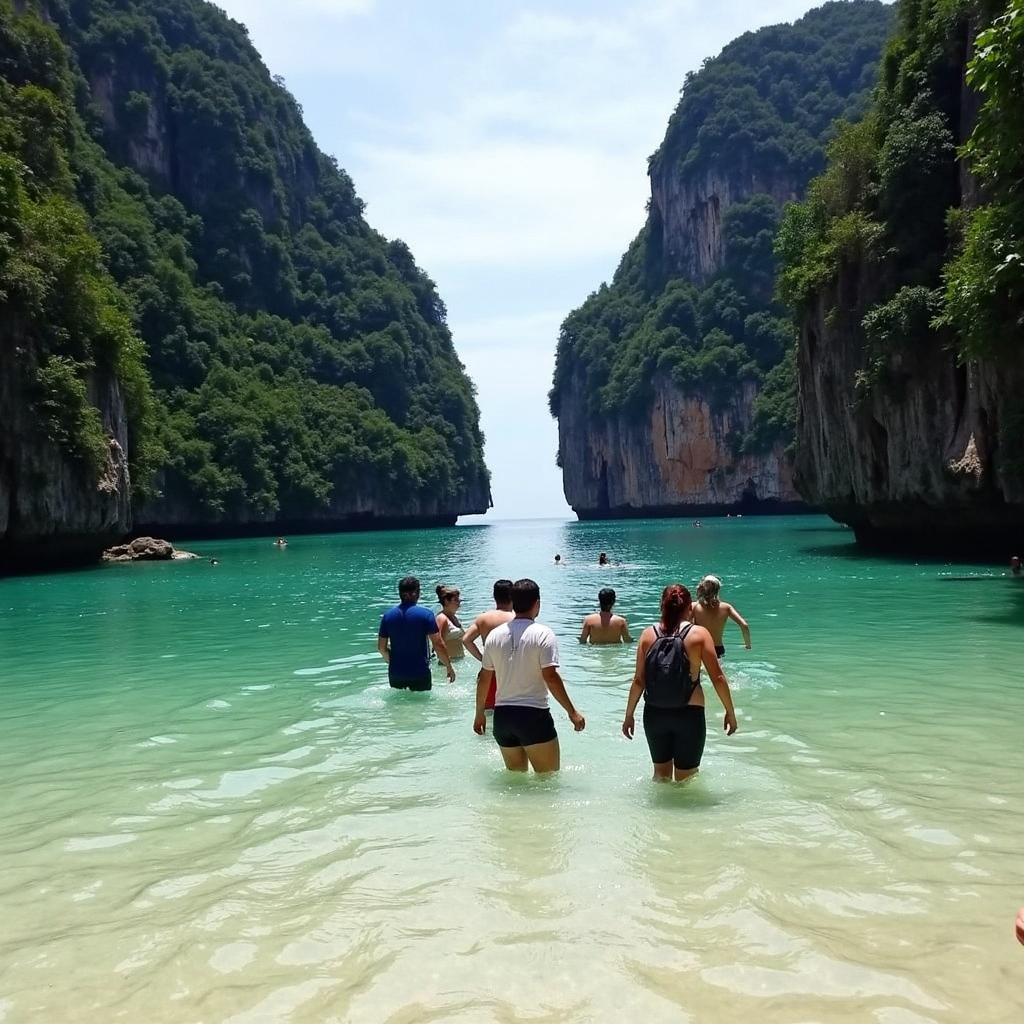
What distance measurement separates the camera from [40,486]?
111 ft

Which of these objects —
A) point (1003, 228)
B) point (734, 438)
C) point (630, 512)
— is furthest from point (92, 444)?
point (630, 512)

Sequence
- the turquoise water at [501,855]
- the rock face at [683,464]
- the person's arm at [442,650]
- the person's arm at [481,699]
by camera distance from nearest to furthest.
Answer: the turquoise water at [501,855] → the person's arm at [481,699] → the person's arm at [442,650] → the rock face at [683,464]

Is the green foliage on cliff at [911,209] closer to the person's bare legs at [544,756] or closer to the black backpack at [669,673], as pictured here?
the black backpack at [669,673]

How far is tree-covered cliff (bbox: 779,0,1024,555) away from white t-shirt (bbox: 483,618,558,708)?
46.4ft

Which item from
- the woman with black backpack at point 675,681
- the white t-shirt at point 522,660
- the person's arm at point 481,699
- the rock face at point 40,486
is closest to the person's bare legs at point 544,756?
the white t-shirt at point 522,660

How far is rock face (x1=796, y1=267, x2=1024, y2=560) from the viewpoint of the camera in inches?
962

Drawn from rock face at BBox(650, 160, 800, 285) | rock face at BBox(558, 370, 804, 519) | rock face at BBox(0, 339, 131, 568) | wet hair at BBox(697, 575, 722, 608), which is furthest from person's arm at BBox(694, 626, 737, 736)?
rock face at BBox(650, 160, 800, 285)

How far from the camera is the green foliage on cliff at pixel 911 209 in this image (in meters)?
19.4

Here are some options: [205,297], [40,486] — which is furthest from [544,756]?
[205,297]

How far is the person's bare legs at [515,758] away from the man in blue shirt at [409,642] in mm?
2868

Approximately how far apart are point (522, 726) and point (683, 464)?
92.3 m

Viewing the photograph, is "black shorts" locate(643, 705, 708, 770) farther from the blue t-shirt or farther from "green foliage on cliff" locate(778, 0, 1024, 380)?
"green foliage on cliff" locate(778, 0, 1024, 380)

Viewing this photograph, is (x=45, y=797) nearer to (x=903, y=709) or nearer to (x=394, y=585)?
(x=903, y=709)

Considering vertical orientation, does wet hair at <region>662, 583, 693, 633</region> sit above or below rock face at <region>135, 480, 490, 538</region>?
below
